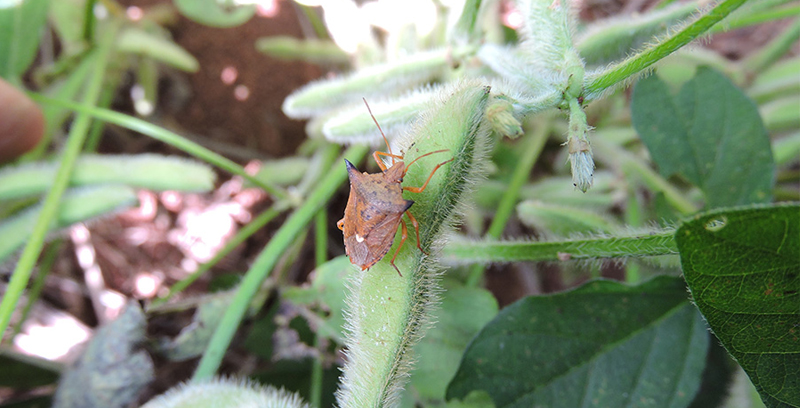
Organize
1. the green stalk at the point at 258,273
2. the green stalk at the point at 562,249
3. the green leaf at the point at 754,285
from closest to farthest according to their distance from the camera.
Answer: the green leaf at the point at 754,285 → the green stalk at the point at 562,249 → the green stalk at the point at 258,273

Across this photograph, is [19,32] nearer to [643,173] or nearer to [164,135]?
[164,135]

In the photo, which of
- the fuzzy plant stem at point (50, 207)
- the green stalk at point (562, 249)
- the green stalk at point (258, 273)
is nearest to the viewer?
the green stalk at point (562, 249)

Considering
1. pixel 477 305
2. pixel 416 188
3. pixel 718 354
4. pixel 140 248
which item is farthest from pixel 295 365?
pixel 718 354

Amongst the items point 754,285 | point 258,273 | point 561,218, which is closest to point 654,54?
point 754,285

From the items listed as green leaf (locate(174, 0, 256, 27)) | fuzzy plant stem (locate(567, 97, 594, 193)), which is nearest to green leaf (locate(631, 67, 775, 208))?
fuzzy plant stem (locate(567, 97, 594, 193))

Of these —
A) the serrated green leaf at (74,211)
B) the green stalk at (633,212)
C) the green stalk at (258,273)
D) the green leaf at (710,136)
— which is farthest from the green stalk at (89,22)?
the green stalk at (633,212)

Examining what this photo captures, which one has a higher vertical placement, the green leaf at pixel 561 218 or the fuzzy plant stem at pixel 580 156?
the green leaf at pixel 561 218

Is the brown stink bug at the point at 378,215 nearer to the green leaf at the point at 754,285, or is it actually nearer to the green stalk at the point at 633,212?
the green leaf at the point at 754,285

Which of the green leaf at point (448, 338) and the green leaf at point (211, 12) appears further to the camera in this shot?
the green leaf at point (211, 12)

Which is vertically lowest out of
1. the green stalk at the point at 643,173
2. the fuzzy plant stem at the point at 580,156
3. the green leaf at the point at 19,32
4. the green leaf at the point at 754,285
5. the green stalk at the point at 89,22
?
the green leaf at the point at 754,285
